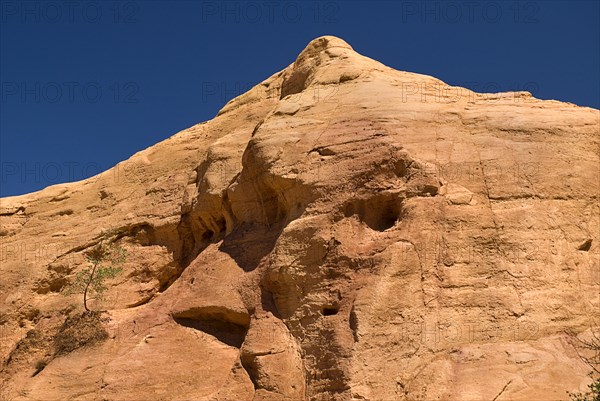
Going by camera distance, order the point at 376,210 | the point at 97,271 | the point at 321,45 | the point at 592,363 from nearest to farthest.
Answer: the point at 592,363 < the point at 376,210 < the point at 97,271 < the point at 321,45

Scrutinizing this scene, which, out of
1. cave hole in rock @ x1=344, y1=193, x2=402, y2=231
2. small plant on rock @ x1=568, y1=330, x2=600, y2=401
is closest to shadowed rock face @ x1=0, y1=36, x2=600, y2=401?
cave hole in rock @ x1=344, y1=193, x2=402, y2=231

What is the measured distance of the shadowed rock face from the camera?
15938 millimetres

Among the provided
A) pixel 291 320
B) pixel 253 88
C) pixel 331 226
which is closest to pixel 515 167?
pixel 331 226

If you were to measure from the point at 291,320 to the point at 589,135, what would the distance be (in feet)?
23.9

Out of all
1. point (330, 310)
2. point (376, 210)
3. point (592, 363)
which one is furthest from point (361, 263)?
point (592, 363)

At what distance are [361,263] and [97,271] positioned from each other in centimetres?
830

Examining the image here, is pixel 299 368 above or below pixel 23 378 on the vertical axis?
above

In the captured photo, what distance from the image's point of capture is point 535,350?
15430mm

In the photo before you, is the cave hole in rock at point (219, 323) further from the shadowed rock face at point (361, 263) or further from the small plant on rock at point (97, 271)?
the small plant on rock at point (97, 271)

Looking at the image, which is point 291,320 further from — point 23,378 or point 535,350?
point 23,378

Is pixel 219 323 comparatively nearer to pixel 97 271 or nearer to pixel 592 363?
pixel 97 271

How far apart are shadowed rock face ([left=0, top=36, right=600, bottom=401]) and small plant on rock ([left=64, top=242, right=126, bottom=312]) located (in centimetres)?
29

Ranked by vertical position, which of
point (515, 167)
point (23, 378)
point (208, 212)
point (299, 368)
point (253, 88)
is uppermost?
point (253, 88)

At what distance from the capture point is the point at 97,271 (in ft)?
73.9
